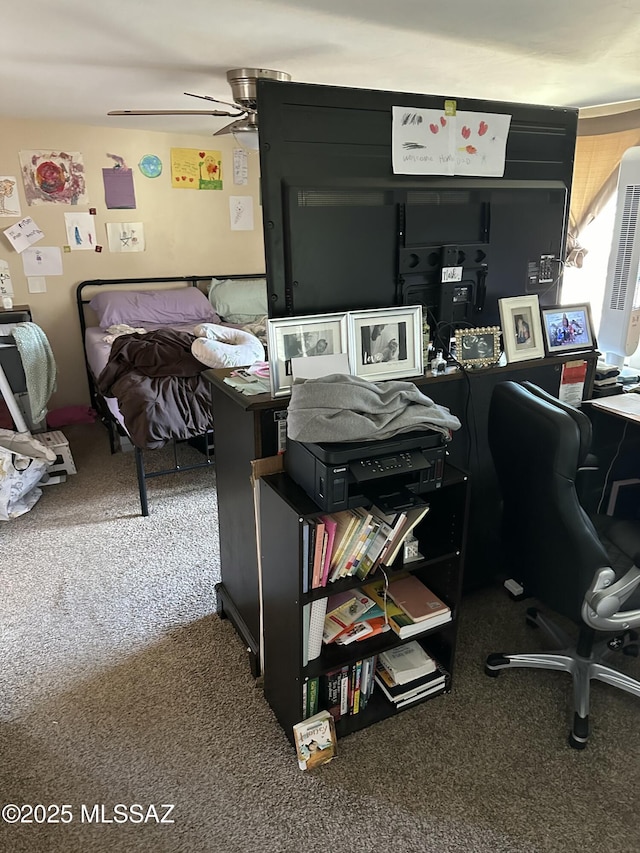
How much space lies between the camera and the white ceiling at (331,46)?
71.8 inches

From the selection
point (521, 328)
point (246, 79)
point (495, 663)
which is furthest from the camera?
point (246, 79)

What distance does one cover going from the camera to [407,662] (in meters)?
1.86

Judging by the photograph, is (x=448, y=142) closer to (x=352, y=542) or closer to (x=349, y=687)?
(x=352, y=542)

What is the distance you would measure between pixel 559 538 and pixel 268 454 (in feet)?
2.79

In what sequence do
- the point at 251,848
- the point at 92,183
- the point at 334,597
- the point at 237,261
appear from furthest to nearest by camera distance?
1. the point at 237,261
2. the point at 92,183
3. the point at 334,597
4. the point at 251,848

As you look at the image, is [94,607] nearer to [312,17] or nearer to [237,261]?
[312,17]

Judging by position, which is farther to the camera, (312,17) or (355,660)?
(312,17)

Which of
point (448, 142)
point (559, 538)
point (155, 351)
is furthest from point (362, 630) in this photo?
point (155, 351)

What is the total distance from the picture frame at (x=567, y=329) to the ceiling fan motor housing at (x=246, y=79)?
1565mm

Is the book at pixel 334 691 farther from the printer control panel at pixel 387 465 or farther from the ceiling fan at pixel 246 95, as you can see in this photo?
the ceiling fan at pixel 246 95

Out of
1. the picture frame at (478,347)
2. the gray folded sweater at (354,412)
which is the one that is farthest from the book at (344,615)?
the picture frame at (478,347)

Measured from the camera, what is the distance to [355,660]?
1.67m

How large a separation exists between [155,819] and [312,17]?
2407 millimetres

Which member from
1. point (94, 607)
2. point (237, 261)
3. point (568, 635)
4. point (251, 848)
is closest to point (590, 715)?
point (568, 635)
